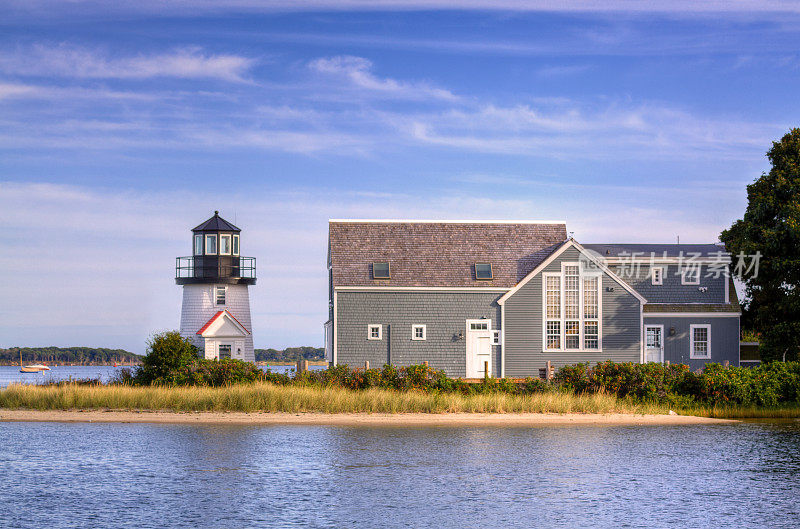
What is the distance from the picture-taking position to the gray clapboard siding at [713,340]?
41531 millimetres

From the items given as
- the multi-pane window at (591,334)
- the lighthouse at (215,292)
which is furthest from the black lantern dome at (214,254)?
the multi-pane window at (591,334)

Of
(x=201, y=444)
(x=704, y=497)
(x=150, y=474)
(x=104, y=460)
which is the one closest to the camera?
(x=704, y=497)

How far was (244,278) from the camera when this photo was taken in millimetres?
48500

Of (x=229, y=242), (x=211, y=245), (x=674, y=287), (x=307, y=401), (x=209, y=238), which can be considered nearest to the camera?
(x=307, y=401)

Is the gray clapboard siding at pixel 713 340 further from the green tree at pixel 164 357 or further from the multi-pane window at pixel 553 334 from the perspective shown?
the green tree at pixel 164 357

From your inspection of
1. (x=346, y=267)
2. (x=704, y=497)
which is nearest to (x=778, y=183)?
(x=346, y=267)

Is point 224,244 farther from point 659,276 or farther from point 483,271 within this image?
point 659,276

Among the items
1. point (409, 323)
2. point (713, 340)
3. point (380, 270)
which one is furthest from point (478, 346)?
point (713, 340)

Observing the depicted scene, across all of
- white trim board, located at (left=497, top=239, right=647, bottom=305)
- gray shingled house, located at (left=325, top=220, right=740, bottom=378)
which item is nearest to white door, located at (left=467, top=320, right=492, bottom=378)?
gray shingled house, located at (left=325, top=220, right=740, bottom=378)

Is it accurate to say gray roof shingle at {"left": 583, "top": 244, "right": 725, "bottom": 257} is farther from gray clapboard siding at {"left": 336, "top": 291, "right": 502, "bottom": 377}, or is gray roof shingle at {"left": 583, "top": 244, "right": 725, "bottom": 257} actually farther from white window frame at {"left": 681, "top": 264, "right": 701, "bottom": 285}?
gray clapboard siding at {"left": 336, "top": 291, "right": 502, "bottom": 377}

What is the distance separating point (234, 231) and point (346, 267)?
28.1 ft

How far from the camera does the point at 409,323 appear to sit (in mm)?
41750

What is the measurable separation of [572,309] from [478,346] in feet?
15.5

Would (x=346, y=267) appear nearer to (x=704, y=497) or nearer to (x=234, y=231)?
(x=234, y=231)
